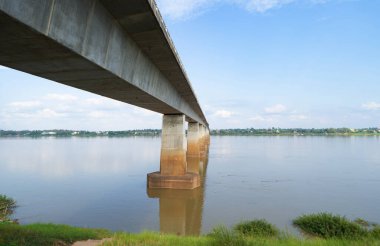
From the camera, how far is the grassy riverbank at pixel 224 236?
864 centimetres

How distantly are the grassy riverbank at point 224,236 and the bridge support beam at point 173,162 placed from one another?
1040 centimetres

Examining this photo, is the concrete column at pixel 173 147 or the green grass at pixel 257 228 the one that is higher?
the concrete column at pixel 173 147

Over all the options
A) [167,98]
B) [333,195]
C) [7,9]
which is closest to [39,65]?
[7,9]

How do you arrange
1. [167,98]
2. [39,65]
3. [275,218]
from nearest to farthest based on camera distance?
1. [39,65]
2. [275,218]
3. [167,98]

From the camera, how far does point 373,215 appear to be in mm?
17031

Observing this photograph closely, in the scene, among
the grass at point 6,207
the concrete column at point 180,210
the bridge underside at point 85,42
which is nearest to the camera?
the bridge underside at point 85,42

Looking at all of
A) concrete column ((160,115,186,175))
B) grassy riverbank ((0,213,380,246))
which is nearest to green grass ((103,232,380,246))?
grassy riverbank ((0,213,380,246))

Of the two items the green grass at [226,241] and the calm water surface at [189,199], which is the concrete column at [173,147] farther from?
the green grass at [226,241]

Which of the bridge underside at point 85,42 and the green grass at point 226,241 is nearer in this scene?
the bridge underside at point 85,42

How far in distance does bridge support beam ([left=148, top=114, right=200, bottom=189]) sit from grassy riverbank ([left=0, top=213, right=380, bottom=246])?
10400 mm

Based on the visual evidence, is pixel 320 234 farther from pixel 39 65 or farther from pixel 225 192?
pixel 39 65

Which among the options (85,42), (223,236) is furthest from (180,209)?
(85,42)

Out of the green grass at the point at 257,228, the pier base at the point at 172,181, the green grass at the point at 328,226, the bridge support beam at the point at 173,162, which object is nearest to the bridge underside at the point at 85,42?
the green grass at the point at 257,228

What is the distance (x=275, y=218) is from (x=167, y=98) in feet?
32.5
